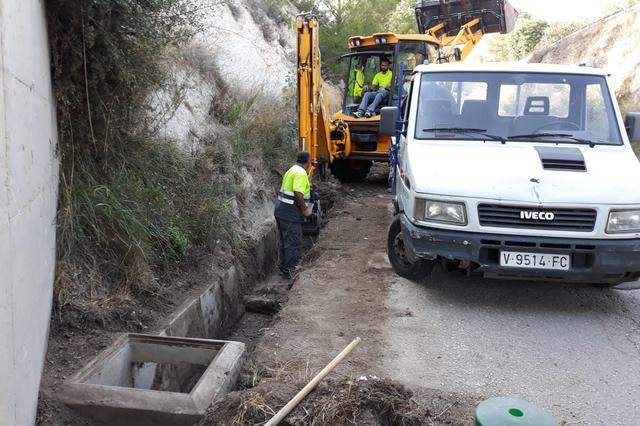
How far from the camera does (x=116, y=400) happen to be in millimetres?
3855

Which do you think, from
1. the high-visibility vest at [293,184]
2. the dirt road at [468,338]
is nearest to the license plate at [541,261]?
the dirt road at [468,338]

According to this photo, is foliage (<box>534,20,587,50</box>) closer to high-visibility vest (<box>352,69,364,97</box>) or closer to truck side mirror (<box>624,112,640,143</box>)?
high-visibility vest (<box>352,69,364,97</box>)

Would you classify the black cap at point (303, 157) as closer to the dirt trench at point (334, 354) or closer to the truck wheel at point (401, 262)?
the dirt trench at point (334, 354)

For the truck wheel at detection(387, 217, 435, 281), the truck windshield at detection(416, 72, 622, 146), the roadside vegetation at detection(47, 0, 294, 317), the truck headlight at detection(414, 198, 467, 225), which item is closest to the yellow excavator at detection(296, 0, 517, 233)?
the truck windshield at detection(416, 72, 622, 146)

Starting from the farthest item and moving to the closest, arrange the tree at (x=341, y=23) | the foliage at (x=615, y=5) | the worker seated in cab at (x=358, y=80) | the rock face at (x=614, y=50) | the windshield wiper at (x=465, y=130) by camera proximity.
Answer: the foliage at (x=615, y=5) → the tree at (x=341, y=23) → the rock face at (x=614, y=50) → the worker seated in cab at (x=358, y=80) → the windshield wiper at (x=465, y=130)

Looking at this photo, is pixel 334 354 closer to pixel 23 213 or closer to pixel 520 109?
pixel 23 213

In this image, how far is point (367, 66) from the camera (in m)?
11.1

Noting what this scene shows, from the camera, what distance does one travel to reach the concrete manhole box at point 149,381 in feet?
12.6

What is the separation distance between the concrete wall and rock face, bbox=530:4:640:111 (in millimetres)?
16778

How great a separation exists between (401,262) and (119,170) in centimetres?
320

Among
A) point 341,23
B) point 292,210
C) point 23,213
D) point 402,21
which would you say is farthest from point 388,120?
point 402,21

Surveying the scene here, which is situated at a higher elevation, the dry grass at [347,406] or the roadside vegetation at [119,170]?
the roadside vegetation at [119,170]

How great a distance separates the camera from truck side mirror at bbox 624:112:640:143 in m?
5.96

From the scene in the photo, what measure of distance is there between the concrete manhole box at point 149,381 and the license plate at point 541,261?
2.55 m
